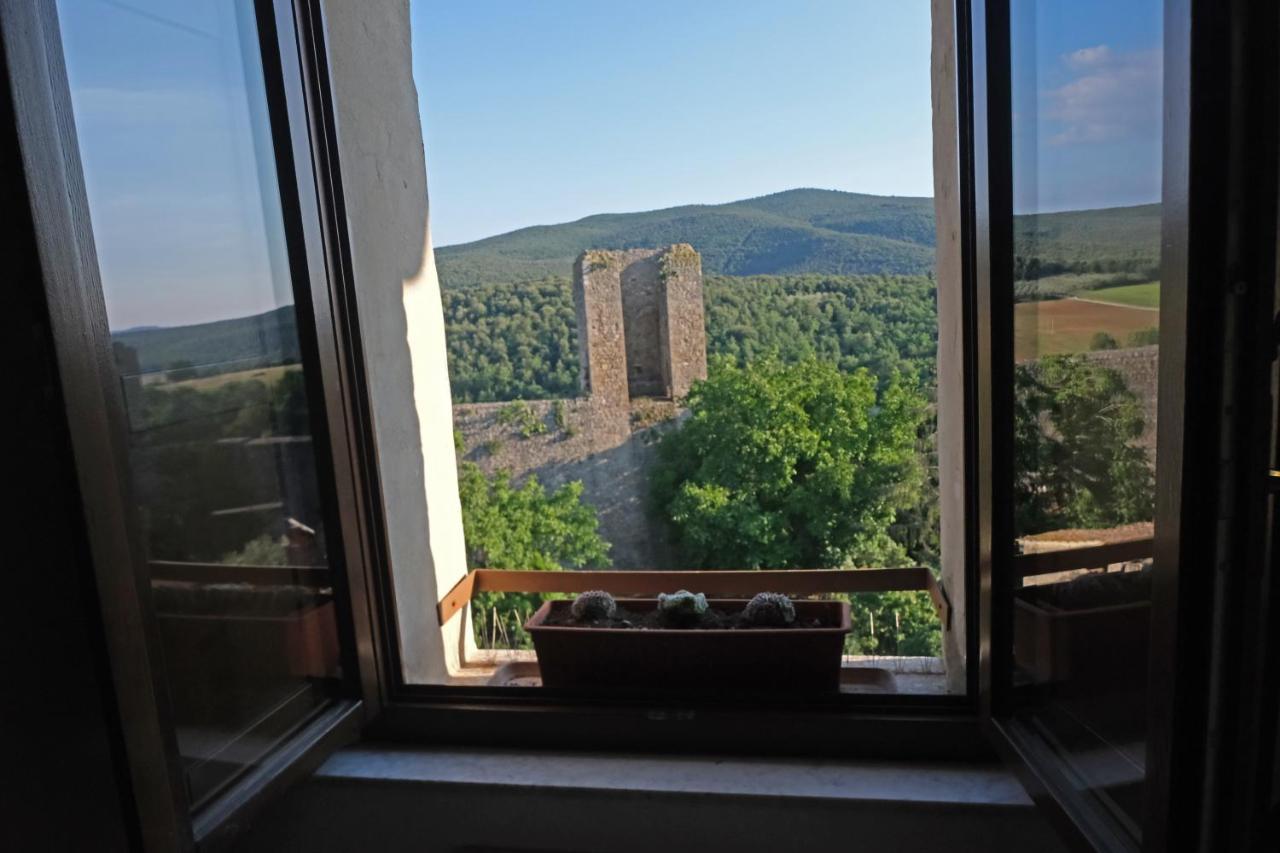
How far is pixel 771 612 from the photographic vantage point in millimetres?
1312

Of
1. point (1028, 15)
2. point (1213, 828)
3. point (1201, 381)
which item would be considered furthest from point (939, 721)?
point (1028, 15)

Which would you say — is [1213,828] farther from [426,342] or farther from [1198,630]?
[426,342]

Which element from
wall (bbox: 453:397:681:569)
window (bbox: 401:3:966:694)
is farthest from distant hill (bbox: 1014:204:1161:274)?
wall (bbox: 453:397:681:569)

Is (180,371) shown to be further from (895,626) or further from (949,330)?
(895,626)

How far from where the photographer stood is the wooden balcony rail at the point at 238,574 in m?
0.88

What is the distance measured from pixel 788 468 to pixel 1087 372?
150cm

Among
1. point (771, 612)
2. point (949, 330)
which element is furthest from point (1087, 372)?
point (771, 612)

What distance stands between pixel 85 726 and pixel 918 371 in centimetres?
137

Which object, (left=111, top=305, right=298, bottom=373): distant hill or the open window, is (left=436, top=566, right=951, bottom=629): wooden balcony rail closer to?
the open window

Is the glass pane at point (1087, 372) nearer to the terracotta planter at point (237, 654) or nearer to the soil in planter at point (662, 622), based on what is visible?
the soil in planter at point (662, 622)

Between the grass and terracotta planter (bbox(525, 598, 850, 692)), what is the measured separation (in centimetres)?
66

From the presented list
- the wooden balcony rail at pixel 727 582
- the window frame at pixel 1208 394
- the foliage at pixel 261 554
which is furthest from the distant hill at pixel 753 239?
the window frame at pixel 1208 394

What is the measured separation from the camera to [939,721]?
1.16 m

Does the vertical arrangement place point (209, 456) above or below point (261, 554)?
above
